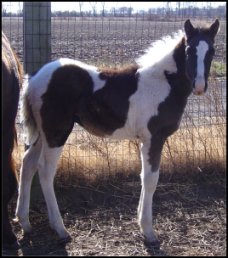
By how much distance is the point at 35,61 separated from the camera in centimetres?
499

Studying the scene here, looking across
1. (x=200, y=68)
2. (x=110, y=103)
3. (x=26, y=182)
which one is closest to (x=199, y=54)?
(x=200, y=68)

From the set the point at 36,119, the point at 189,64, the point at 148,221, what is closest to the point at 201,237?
the point at 148,221

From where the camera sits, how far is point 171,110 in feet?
14.4

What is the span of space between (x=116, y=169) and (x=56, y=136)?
1622mm

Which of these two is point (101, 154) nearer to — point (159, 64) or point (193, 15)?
point (159, 64)

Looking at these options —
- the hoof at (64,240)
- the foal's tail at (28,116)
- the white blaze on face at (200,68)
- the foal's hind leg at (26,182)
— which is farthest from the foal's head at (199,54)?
the hoof at (64,240)

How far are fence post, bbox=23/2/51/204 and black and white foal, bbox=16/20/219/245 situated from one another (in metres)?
0.60

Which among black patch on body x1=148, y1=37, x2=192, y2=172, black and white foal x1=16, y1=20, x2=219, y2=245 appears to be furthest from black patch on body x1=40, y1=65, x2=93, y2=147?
black patch on body x1=148, y1=37, x2=192, y2=172

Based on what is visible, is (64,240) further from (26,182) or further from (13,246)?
(26,182)

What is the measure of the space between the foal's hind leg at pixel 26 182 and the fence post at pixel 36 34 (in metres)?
0.92

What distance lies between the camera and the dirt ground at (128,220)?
4184mm

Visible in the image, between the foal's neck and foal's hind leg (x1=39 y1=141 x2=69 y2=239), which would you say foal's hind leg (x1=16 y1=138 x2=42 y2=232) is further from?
A: the foal's neck

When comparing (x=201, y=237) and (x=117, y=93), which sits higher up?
(x=117, y=93)

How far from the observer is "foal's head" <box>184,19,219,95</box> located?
404cm
